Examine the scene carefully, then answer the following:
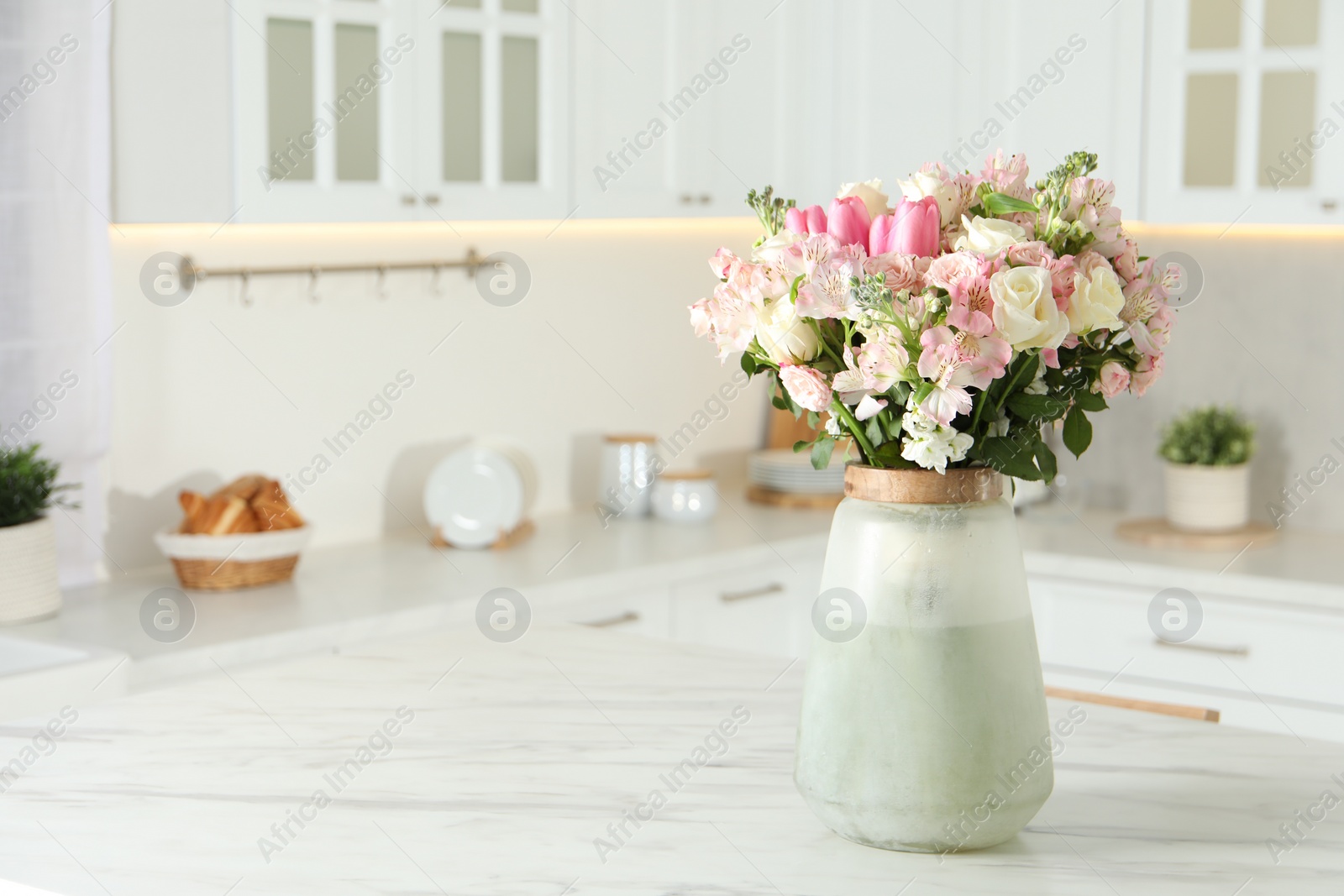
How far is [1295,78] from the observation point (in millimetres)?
3027

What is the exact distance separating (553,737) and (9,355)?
1483 millimetres

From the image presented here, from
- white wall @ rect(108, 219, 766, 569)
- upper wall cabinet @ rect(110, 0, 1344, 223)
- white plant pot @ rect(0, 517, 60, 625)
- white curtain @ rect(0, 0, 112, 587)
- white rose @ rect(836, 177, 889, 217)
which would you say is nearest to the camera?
white rose @ rect(836, 177, 889, 217)

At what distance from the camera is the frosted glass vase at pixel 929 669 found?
112 cm

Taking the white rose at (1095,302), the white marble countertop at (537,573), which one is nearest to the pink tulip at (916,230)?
the white rose at (1095,302)

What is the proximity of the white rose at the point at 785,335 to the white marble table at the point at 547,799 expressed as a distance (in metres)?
0.39

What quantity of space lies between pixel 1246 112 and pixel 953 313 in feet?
7.72

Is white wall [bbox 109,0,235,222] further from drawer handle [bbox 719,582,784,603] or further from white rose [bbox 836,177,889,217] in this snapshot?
white rose [bbox 836,177,889,217]

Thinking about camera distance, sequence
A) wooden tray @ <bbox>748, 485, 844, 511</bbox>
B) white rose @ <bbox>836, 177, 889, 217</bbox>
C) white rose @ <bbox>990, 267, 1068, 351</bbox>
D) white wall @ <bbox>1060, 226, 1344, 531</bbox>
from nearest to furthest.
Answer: white rose @ <bbox>990, 267, 1068, 351</bbox> < white rose @ <bbox>836, 177, 889, 217</bbox> < white wall @ <bbox>1060, 226, 1344, 531</bbox> < wooden tray @ <bbox>748, 485, 844, 511</bbox>

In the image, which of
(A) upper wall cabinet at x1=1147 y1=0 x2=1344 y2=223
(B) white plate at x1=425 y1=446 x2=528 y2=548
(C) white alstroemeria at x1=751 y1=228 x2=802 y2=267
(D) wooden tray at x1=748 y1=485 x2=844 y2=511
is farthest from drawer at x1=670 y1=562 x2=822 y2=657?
(C) white alstroemeria at x1=751 y1=228 x2=802 y2=267

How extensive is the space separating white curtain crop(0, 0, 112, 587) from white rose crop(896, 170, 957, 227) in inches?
71.7

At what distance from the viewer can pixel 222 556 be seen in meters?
2.60

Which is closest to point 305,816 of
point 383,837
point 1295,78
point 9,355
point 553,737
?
point 383,837

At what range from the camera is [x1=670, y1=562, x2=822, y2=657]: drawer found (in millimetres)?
3086

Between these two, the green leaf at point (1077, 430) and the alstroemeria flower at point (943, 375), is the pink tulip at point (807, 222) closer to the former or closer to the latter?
the alstroemeria flower at point (943, 375)
